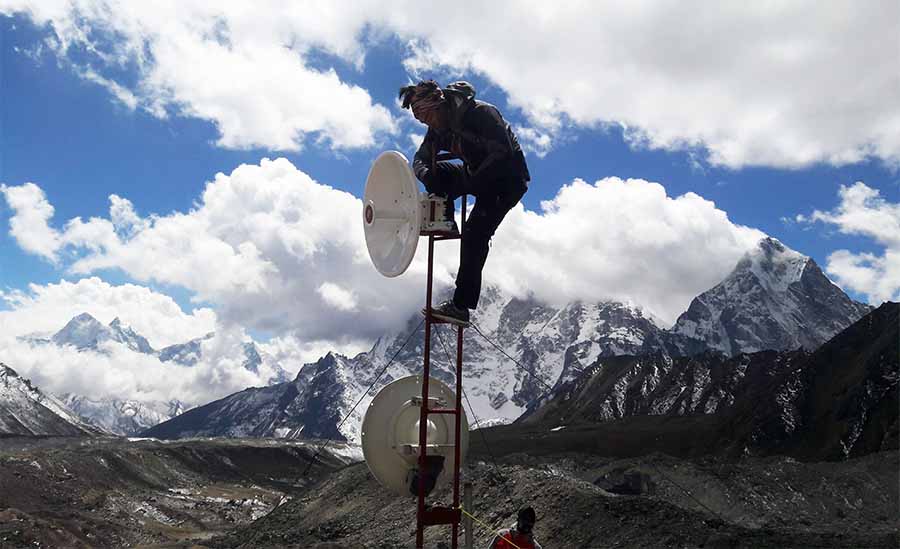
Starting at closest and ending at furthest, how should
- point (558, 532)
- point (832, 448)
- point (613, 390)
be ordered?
point (558, 532) → point (832, 448) → point (613, 390)

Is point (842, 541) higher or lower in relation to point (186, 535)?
higher

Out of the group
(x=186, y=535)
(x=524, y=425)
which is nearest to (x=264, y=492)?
(x=186, y=535)

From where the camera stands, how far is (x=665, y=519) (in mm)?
18328

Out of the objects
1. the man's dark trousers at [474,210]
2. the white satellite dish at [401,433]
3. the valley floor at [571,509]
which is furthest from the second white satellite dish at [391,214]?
the valley floor at [571,509]

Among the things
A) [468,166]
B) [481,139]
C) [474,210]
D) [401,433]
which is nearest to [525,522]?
[401,433]

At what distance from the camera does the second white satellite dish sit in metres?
9.49

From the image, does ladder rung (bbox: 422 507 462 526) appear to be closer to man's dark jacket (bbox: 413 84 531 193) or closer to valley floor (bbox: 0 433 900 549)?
man's dark jacket (bbox: 413 84 531 193)

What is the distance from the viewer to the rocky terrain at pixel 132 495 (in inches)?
1841

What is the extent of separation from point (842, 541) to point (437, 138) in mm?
11623

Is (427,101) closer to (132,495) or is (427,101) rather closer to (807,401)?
(132,495)

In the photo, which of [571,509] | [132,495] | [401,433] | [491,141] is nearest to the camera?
[491,141]

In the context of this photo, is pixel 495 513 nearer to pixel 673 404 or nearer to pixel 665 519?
pixel 665 519

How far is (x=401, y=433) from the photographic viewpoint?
10164 millimetres

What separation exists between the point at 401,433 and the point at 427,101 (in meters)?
4.25
